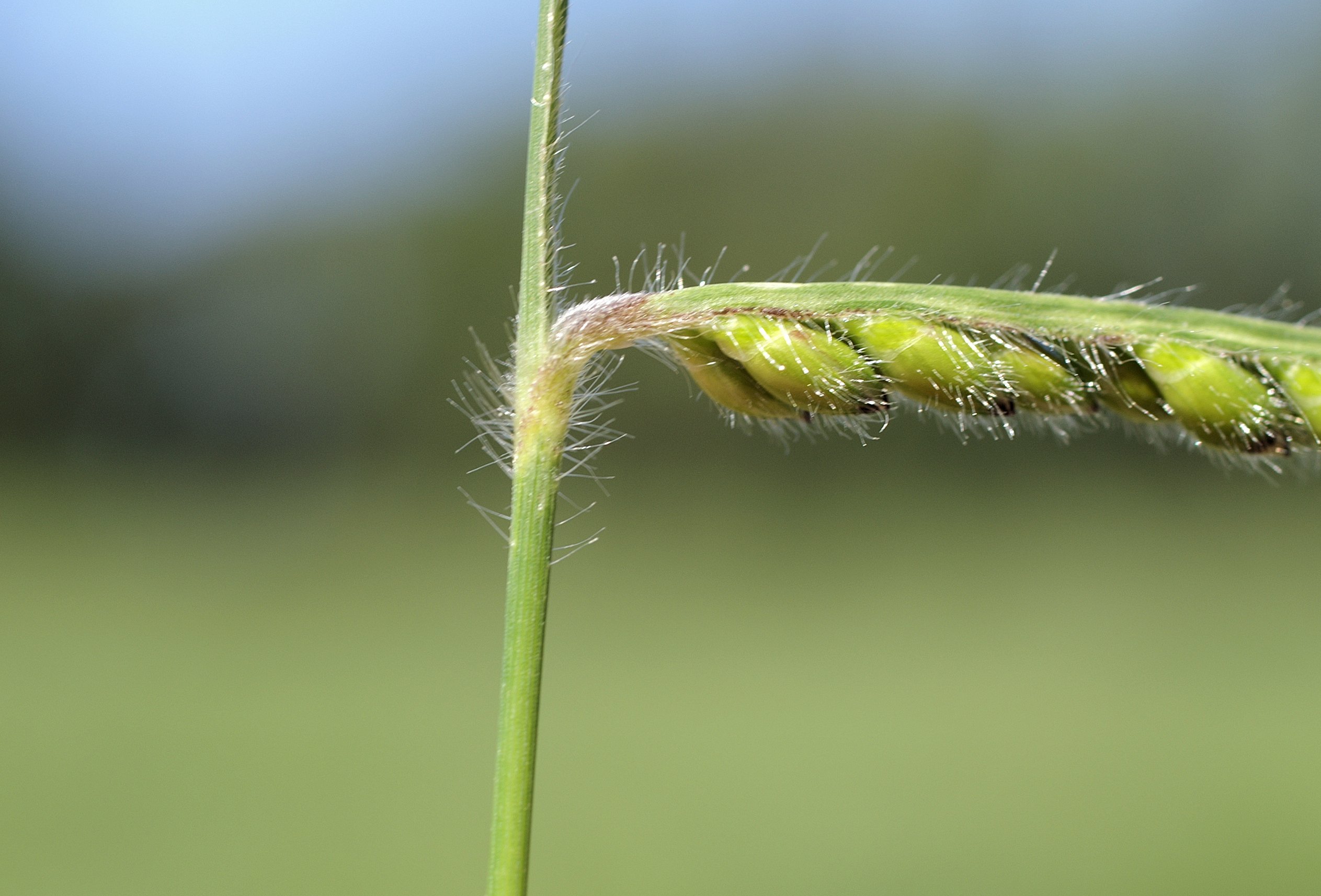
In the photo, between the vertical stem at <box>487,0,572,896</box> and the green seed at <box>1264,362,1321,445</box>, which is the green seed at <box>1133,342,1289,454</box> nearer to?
the green seed at <box>1264,362,1321,445</box>

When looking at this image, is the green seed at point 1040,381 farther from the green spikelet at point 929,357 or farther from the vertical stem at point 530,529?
the vertical stem at point 530,529

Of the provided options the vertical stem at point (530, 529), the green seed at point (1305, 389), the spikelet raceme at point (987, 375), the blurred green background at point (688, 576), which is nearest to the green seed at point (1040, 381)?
the spikelet raceme at point (987, 375)

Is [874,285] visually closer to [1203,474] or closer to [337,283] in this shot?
[1203,474]

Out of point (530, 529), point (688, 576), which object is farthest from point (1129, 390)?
point (688, 576)

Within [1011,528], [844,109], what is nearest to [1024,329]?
[1011,528]

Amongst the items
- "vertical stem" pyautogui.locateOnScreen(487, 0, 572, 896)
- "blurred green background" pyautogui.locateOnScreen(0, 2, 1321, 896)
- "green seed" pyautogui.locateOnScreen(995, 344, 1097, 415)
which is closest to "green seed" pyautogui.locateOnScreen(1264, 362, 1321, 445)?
"green seed" pyautogui.locateOnScreen(995, 344, 1097, 415)
